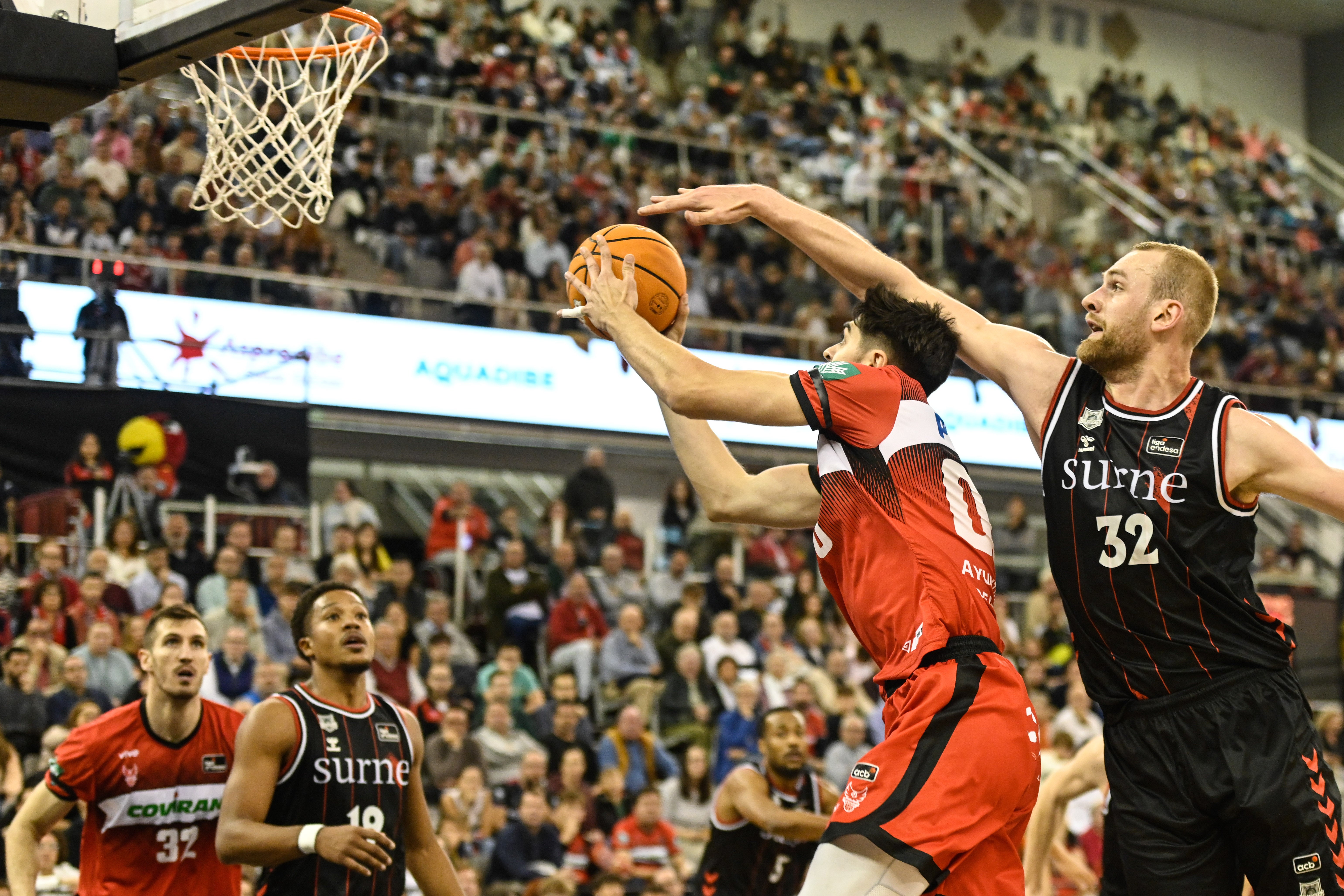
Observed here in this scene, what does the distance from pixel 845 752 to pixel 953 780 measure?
9.26 meters

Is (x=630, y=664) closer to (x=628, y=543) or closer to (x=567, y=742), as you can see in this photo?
(x=567, y=742)

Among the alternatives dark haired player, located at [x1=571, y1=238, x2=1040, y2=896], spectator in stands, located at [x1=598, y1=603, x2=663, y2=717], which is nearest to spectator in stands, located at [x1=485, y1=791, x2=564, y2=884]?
spectator in stands, located at [x1=598, y1=603, x2=663, y2=717]

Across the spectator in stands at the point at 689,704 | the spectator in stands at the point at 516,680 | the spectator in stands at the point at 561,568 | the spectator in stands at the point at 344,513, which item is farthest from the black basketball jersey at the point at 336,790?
the spectator in stands at the point at 561,568

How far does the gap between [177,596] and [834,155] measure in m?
13.5

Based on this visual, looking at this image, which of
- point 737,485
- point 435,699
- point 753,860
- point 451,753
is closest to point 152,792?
point 753,860

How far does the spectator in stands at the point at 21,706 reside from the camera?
1009 centimetres

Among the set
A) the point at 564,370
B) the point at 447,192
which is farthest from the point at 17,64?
the point at 447,192

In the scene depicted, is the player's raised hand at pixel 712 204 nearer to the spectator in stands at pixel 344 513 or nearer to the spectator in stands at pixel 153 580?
the spectator in stands at pixel 153 580

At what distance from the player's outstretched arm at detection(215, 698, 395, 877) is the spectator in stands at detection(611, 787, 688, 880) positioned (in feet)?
18.5

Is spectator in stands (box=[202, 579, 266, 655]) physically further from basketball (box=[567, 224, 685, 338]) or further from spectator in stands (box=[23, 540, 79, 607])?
basketball (box=[567, 224, 685, 338])

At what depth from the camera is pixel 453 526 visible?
1484 cm

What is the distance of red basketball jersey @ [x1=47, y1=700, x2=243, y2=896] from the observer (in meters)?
6.04

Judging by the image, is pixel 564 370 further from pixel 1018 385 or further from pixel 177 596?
pixel 1018 385

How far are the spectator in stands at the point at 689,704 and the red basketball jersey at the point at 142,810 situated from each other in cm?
742
